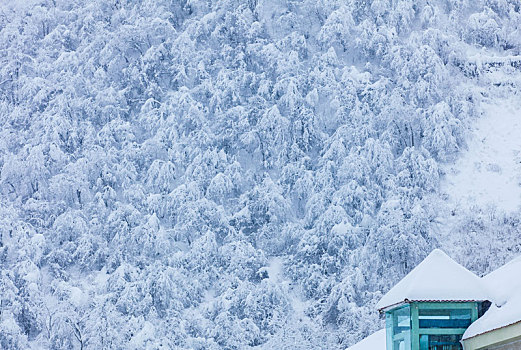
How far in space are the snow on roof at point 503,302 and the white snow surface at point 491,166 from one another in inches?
731

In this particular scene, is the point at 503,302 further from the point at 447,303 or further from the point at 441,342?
the point at 441,342

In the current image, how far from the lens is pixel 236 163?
26.6 m

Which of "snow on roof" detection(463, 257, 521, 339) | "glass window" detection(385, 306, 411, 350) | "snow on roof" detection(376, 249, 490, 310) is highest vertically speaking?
"snow on roof" detection(463, 257, 521, 339)

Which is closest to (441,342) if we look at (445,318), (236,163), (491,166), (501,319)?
(445,318)

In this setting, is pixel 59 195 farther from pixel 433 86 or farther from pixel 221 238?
pixel 433 86

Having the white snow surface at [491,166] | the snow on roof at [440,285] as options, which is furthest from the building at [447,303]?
the white snow surface at [491,166]

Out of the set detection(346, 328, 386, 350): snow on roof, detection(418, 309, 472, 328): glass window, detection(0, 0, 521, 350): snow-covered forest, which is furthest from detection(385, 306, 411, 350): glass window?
detection(0, 0, 521, 350): snow-covered forest

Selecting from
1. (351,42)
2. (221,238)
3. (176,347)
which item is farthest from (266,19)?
(176,347)

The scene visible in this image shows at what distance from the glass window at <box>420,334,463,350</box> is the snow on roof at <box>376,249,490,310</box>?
295 millimetres

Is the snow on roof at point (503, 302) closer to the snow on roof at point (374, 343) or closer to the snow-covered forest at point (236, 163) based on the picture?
the snow on roof at point (374, 343)

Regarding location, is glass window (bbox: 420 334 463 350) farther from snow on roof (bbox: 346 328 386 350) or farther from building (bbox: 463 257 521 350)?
snow on roof (bbox: 346 328 386 350)

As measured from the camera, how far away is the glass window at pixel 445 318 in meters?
6.11

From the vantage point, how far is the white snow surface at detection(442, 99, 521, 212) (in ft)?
80.4

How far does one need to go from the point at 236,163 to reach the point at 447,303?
20.6 meters
